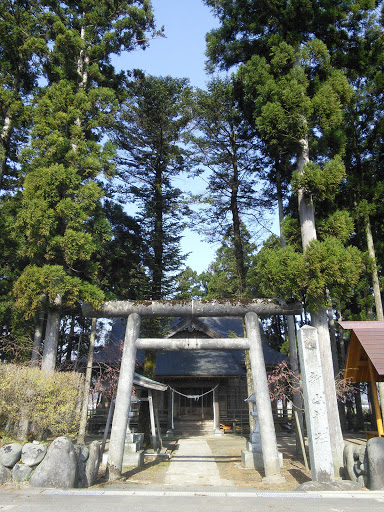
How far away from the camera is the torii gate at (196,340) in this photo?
870cm

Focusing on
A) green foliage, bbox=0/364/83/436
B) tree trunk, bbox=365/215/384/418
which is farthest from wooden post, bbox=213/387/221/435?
green foliage, bbox=0/364/83/436

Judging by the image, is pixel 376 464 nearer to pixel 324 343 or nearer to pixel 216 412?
pixel 324 343

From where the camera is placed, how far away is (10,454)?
679 cm

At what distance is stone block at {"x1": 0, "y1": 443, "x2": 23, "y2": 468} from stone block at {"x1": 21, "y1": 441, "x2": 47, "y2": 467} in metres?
0.10

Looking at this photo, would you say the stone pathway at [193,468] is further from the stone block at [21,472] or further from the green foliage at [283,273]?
the green foliage at [283,273]

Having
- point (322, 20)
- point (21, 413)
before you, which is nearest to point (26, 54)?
point (322, 20)

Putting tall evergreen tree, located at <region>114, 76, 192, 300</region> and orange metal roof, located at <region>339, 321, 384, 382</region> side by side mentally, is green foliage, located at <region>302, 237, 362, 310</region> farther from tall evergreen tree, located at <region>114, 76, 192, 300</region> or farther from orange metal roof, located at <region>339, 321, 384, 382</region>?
tall evergreen tree, located at <region>114, 76, 192, 300</region>

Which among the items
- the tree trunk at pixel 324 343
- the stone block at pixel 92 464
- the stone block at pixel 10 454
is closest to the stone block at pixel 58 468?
the stone block at pixel 10 454

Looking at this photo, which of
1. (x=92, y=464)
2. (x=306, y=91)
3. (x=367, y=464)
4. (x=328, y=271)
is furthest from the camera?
(x=306, y=91)

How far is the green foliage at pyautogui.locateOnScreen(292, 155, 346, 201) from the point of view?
10.1 metres

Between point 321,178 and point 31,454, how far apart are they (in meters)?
9.12

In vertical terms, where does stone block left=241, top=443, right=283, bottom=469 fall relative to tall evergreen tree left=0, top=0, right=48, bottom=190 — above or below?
below

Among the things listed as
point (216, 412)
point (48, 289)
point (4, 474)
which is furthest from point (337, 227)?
point (216, 412)

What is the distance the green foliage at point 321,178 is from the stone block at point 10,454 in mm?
8942
